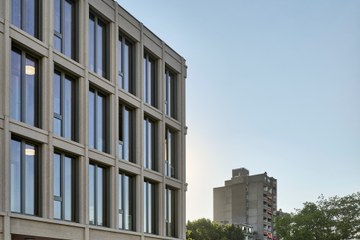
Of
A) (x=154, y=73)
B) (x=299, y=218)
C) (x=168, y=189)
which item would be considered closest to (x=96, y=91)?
(x=154, y=73)

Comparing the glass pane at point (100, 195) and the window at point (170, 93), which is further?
the window at point (170, 93)

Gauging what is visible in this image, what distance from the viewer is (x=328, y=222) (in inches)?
2143

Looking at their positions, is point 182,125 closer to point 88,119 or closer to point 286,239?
point 88,119

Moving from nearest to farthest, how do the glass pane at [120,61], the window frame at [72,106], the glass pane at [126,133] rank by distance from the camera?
the window frame at [72,106]
the glass pane at [120,61]
the glass pane at [126,133]

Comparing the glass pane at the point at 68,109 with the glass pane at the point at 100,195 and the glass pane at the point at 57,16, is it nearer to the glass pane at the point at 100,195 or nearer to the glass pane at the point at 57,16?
the glass pane at the point at 57,16

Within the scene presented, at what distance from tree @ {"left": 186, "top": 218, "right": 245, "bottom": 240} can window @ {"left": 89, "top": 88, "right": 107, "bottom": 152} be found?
5136 centimetres

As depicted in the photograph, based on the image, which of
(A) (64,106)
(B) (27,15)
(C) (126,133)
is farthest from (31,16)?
(C) (126,133)

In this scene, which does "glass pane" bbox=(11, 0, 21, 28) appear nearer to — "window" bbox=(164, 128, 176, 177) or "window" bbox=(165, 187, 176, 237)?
"window" bbox=(164, 128, 176, 177)

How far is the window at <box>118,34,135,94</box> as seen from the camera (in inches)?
975

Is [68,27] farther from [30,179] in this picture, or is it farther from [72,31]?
[30,179]

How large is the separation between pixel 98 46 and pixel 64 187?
20.7 feet

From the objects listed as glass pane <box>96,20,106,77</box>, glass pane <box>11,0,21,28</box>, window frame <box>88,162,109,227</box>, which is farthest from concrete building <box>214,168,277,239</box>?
glass pane <box>11,0,21,28</box>

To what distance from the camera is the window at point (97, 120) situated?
2233 centimetres

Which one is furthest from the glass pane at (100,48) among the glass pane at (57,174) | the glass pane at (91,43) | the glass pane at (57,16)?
the glass pane at (57,174)
